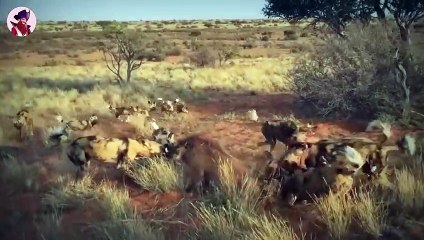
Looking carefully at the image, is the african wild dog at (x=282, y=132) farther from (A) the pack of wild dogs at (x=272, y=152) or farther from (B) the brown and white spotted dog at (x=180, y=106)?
(B) the brown and white spotted dog at (x=180, y=106)

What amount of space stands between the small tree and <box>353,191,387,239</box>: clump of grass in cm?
133

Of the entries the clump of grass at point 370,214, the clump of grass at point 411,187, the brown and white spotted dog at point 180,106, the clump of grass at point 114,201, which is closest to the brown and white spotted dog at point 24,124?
the clump of grass at point 114,201

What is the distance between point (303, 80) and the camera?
2900mm

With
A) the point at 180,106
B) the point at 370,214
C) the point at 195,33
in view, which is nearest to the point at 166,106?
the point at 180,106

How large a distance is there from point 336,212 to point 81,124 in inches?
59.3

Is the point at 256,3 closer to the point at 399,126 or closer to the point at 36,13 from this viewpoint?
the point at 399,126

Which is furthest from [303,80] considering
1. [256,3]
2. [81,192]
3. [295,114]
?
[81,192]

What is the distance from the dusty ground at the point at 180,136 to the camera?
8.46 feet

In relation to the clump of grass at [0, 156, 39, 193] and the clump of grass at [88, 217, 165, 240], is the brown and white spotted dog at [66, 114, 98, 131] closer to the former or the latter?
the clump of grass at [0, 156, 39, 193]

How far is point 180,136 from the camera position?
279 cm

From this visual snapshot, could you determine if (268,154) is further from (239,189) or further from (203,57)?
(203,57)

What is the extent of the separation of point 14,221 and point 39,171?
31 cm

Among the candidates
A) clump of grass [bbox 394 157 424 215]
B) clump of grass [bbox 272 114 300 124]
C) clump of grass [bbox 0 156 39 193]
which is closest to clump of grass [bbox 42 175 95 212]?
clump of grass [bbox 0 156 39 193]

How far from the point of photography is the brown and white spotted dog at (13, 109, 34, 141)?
2.79 m
